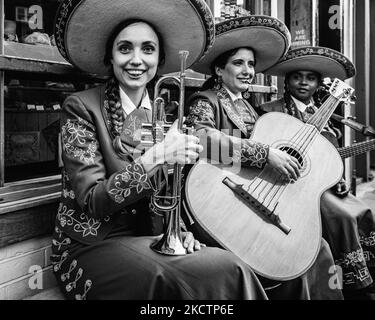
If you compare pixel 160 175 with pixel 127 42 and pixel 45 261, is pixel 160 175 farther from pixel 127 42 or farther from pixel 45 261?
pixel 45 261

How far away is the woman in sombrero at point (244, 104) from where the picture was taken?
2.27 m

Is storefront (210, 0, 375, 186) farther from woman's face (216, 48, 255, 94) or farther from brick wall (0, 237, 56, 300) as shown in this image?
brick wall (0, 237, 56, 300)

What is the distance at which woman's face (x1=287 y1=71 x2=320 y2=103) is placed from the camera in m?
3.29

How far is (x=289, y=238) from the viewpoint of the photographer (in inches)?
80.3

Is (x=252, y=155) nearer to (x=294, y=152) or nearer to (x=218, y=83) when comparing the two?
(x=294, y=152)

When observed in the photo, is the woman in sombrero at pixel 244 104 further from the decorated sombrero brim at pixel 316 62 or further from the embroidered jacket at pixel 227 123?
the decorated sombrero brim at pixel 316 62

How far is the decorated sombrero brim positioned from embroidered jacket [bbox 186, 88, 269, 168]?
72 cm

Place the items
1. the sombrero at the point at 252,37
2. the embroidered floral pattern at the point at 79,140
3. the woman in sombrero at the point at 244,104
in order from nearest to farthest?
the embroidered floral pattern at the point at 79,140 < the woman in sombrero at the point at 244,104 < the sombrero at the point at 252,37

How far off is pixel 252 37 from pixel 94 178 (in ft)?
4.98

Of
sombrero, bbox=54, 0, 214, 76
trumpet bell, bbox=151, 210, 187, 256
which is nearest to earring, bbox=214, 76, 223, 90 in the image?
sombrero, bbox=54, 0, 214, 76

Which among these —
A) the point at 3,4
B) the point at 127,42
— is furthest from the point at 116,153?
the point at 3,4

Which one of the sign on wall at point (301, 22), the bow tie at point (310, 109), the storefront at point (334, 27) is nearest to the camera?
the bow tie at point (310, 109)

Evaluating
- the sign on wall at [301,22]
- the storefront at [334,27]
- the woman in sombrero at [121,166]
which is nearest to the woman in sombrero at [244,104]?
the woman in sombrero at [121,166]
